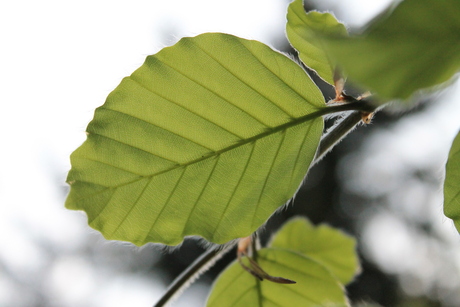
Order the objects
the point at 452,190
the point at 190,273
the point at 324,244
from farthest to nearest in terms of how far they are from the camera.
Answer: the point at 324,244, the point at 190,273, the point at 452,190

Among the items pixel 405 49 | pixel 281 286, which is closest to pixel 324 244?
pixel 281 286

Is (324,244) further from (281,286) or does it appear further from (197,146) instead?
(197,146)

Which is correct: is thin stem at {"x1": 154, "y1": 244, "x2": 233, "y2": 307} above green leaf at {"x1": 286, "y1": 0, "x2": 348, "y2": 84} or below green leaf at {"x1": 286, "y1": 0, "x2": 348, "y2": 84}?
below

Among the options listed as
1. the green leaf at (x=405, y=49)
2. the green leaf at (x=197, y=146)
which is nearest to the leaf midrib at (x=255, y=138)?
the green leaf at (x=197, y=146)

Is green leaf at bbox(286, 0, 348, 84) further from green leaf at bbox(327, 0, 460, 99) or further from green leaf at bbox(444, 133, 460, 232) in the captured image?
green leaf at bbox(327, 0, 460, 99)

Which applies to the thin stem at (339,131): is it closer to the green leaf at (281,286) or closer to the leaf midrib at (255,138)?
the leaf midrib at (255,138)

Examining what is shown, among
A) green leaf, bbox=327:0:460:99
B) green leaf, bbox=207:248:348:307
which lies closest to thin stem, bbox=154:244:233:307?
green leaf, bbox=207:248:348:307

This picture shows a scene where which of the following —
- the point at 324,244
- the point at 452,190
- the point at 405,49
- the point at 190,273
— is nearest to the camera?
the point at 405,49

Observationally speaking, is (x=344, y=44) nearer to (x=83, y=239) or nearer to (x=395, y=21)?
(x=395, y=21)
